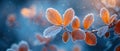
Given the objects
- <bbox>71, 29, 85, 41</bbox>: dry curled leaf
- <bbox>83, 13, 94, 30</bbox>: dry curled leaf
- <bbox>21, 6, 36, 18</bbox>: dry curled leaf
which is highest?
<bbox>21, 6, 36, 18</bbox>: dry curled leaf

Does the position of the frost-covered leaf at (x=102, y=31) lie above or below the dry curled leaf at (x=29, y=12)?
below

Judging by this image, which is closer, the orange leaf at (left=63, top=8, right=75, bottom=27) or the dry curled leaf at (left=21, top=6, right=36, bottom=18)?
the orange leaf at (left=63, top=8, right=75, bottom=27)

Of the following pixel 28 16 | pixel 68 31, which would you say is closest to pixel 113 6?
pixel 68 31

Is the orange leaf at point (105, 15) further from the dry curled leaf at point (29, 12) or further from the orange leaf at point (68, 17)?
the dry curled leaf at point (29, 12)

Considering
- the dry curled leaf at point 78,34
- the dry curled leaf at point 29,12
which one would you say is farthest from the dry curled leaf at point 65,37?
the dry curled leaf at point 29,12

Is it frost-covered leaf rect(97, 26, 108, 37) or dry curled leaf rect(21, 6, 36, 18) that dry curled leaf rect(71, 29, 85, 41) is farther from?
dry curled leaf rect(21, 6, 36, 18)

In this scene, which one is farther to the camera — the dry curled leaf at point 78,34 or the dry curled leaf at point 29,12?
the dry curled leaf at point 29,12

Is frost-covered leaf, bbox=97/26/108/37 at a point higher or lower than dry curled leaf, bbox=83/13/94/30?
lower

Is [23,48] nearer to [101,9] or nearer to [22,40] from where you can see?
[22,40]

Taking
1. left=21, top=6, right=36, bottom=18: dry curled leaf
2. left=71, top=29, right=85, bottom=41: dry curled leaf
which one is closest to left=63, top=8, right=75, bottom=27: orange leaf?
left=71, top=29, right=85, bottom=41: dry curled leaf
